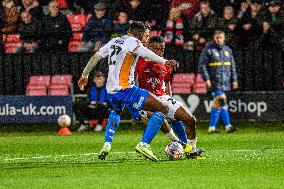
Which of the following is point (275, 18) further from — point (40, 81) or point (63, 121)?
point (40, 81)

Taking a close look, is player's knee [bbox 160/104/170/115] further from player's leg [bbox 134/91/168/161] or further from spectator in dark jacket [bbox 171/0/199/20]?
spectator in dark jacket [bbox 171/0/199/20]

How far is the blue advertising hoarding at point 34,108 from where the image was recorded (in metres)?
24.0

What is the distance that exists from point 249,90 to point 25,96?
18.7 feet

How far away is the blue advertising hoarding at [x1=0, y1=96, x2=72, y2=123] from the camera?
2403cm

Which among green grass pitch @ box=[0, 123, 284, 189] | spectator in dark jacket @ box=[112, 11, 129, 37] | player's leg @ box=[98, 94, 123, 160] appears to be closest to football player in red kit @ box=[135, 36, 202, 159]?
green grass pitch @ box=[0, 123, 284, 189]

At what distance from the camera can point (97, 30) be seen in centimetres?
2481

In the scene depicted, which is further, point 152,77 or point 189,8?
point 189,8

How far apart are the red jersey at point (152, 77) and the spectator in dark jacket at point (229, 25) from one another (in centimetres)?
906

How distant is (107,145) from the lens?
1448 centimetres

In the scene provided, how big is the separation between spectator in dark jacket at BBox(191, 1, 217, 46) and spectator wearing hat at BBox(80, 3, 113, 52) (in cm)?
219

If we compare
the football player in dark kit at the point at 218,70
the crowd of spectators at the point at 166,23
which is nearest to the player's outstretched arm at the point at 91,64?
the football player in dark kit at the point at 218,70

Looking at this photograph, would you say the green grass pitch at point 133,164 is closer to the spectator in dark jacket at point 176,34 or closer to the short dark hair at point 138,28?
the short dark hair at point 138,28

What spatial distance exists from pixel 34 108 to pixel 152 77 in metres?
9.28

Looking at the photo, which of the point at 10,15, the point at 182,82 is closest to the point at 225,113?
the point at 182,82
